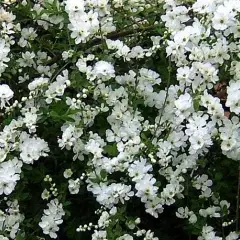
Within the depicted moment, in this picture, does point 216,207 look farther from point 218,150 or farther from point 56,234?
point 56,234

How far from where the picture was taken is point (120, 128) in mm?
2316

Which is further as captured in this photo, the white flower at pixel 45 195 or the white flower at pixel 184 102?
the white flower at pixel 45 195

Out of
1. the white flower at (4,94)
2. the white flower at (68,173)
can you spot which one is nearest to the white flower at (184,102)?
the white flower at (68,173)

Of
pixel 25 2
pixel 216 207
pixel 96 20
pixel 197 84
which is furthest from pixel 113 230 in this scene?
pixel 25 2

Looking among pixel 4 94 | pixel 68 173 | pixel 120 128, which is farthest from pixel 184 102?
pixel 4 94

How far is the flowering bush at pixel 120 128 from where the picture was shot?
2205 millimetres

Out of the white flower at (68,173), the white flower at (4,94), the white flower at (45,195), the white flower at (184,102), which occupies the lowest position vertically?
the white flower at (45,195)

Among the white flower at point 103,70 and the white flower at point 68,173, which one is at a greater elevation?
the white flower at point 103,70

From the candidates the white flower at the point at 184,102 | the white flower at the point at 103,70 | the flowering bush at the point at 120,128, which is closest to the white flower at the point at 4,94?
the flowering bush at the point at 120,128

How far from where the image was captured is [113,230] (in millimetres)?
2184

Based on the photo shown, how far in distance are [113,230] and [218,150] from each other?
464 millimetres

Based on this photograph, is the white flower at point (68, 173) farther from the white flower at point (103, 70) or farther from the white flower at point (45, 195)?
the white flower at point (103, 70)

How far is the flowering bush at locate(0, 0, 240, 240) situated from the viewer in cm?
221

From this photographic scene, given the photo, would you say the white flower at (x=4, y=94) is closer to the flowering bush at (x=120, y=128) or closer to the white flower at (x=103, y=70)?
the flowering bush at (x=120, y=128)
